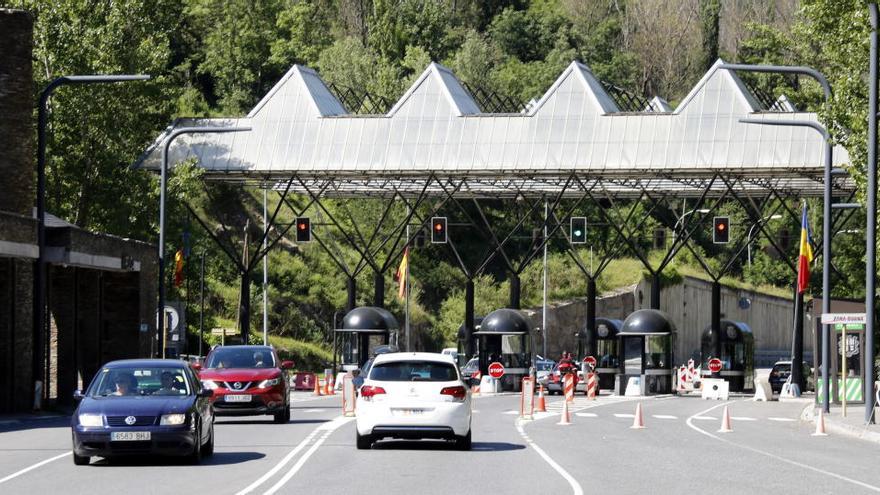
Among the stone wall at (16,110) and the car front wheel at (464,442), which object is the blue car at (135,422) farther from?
the stone wall at (16,110)

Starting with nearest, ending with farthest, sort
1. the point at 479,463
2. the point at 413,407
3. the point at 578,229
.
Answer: the point at 479,463, the point at 413,407, the point at 578,229

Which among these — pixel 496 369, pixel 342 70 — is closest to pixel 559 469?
pixel 496 369

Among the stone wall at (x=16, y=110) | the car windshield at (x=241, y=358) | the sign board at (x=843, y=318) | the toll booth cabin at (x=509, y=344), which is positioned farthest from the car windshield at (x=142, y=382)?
the toll booth cabin at (x=509, y=344)

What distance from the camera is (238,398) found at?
34219 millimetres

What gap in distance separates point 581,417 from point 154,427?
842 inches

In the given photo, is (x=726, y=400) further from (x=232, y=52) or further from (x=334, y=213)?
(x=232, y=52)

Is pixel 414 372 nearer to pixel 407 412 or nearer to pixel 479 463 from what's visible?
pixel 407 412

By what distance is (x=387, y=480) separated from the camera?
67.8ft

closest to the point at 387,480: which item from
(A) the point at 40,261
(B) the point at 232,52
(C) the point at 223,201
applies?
(A) the point at 40,261

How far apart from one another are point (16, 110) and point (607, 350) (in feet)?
115

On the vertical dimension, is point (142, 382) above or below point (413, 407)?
above

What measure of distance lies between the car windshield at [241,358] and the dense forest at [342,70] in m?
17.0

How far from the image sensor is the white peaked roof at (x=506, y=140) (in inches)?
2489

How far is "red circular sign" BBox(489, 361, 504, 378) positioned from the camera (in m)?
63.2
